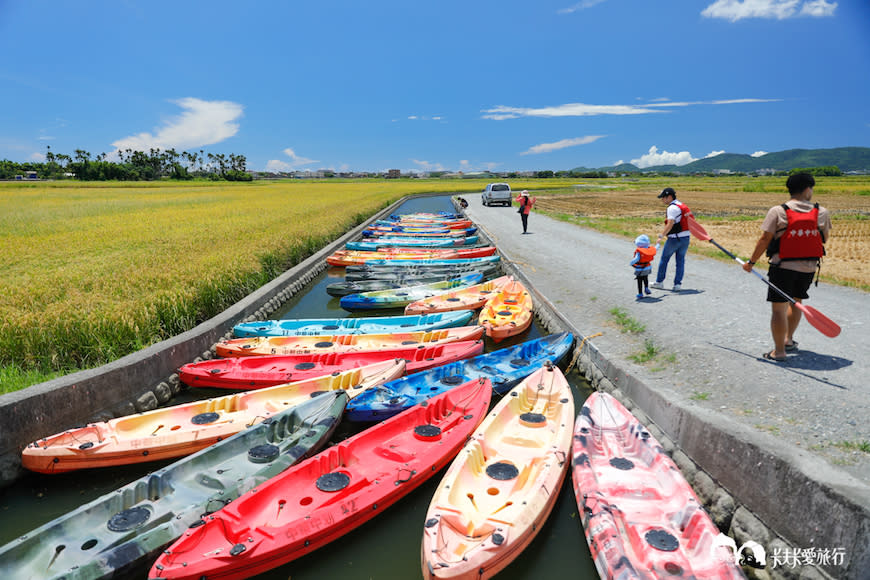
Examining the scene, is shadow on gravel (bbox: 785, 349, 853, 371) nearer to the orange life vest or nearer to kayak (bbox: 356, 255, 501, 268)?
the orange life vest

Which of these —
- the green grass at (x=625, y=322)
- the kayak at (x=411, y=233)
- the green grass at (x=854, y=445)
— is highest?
the kayak at (x=411, y=233)

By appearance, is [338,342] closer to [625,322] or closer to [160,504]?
[160,504]

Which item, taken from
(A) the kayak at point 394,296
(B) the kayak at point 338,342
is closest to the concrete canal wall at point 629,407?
(B) the kayak at point 338,342

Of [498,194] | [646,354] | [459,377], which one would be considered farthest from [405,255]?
[498,194]

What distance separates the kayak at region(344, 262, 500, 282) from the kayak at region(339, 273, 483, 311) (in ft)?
3.97

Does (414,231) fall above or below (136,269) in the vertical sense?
below

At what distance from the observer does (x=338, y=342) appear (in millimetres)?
Result: 8281

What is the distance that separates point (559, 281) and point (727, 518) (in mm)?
7723

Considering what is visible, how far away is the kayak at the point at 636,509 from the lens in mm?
3422

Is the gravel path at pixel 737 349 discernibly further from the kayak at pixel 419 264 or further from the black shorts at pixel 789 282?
the kayak at pixel 419 264

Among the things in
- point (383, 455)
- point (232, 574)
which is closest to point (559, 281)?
point (383, 455)

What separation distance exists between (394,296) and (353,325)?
2.46m

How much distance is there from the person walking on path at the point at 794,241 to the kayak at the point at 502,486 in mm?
2782

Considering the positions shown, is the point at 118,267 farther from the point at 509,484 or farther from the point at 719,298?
the point at 719,298
